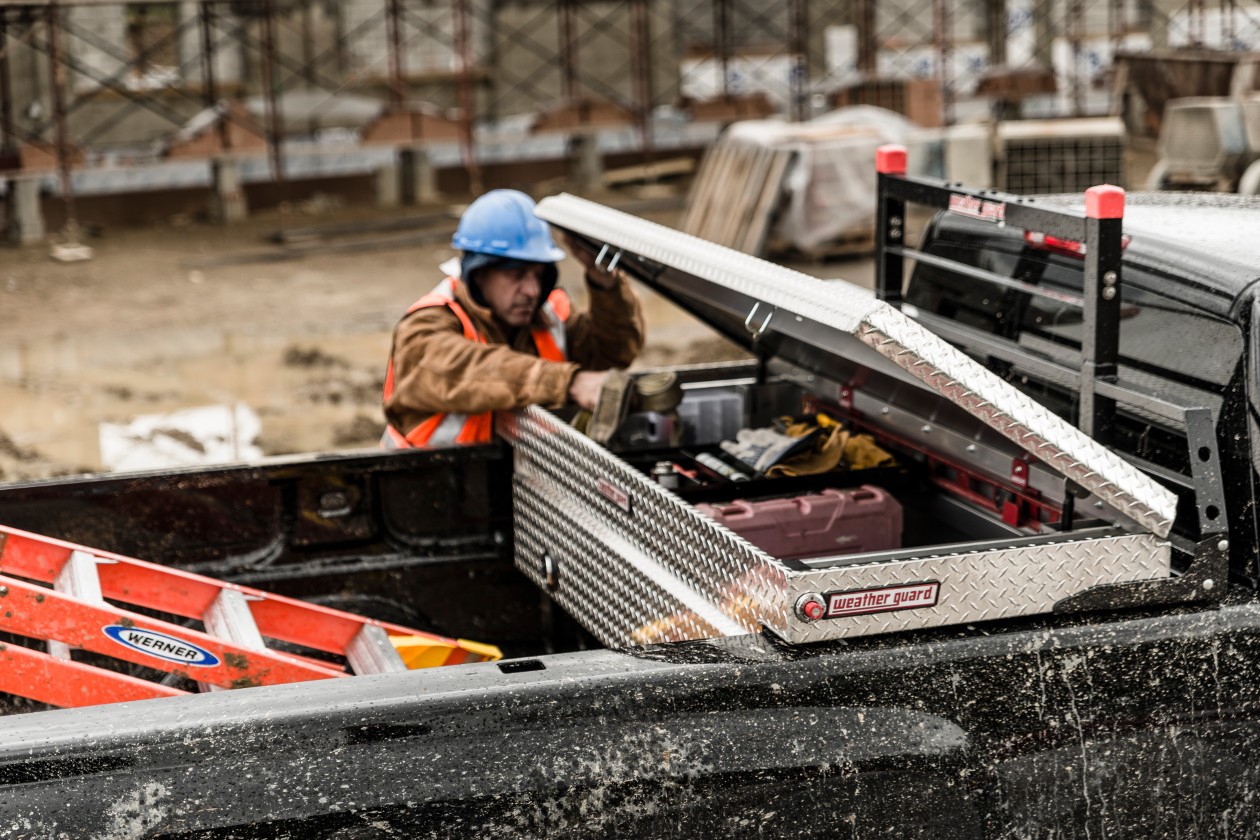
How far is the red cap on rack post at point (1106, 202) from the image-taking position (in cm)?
311

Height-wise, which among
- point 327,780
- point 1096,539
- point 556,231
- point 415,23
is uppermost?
point 415,23

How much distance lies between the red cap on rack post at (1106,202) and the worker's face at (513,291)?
2.17 metres

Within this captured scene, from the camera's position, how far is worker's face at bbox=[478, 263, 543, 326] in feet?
16.2

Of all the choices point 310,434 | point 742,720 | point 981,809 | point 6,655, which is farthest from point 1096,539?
point 310,434

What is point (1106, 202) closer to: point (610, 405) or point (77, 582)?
point (610, 405)

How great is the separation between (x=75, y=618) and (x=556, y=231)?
6.80ft

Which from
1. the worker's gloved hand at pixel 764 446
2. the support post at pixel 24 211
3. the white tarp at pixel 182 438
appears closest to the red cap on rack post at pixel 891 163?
the worker's gloved hand at pixel 764 446

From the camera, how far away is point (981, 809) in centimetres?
293

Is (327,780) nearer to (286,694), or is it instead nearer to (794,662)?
(286,694)

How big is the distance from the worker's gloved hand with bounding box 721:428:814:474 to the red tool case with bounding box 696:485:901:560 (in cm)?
27

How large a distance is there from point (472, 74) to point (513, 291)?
19620 mm

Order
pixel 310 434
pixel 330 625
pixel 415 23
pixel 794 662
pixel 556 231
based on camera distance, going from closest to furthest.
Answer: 1. pixel 794 662
2. pixel 330 625
3. pixel 556 231
4. pixel 310 434
5. pixel 415 23

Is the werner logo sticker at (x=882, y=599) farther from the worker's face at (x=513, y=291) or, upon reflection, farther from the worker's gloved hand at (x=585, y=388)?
the worker's face at (x=513, y=291)

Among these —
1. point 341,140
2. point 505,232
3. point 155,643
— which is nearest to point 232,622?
point 155,643
